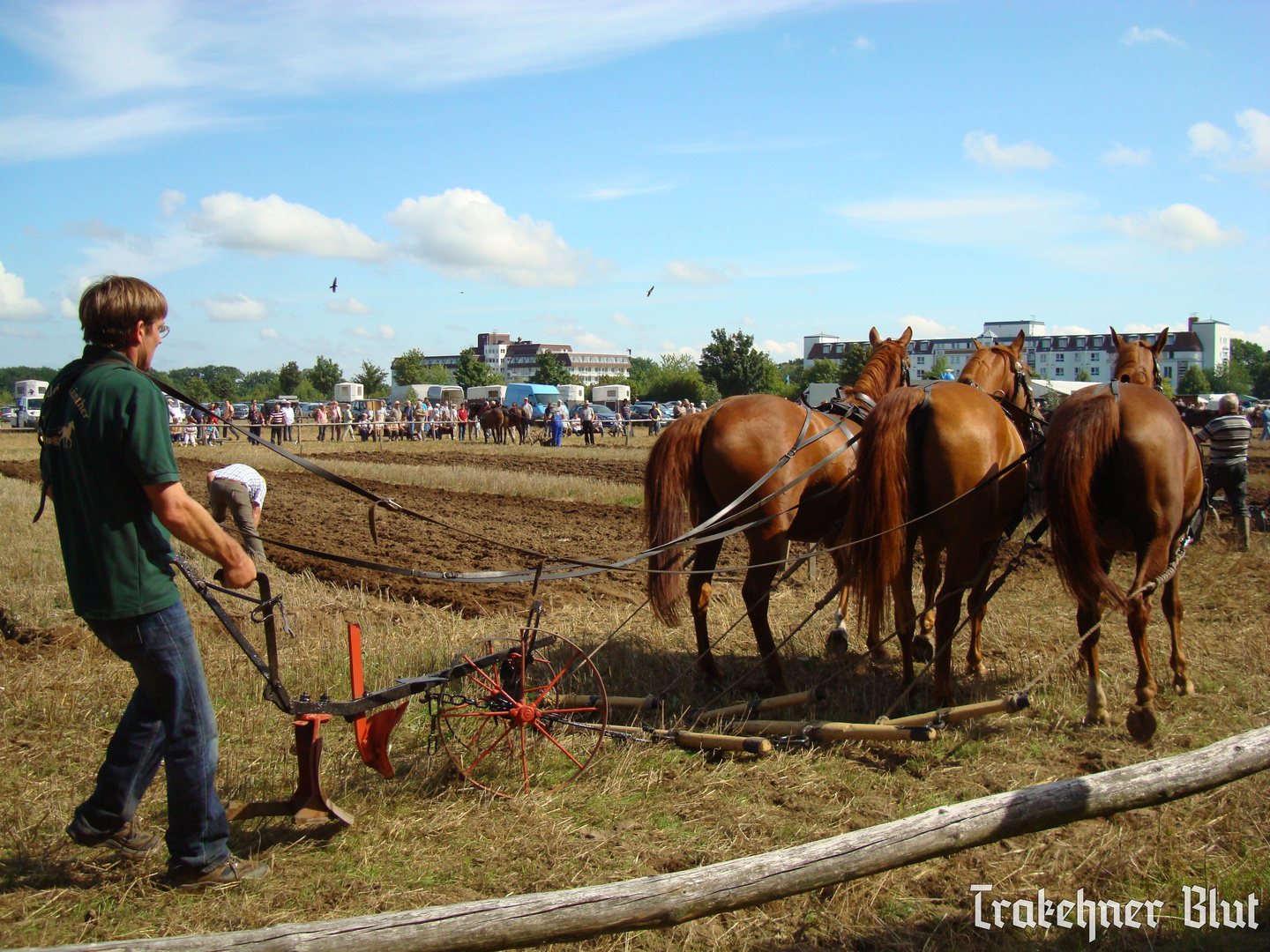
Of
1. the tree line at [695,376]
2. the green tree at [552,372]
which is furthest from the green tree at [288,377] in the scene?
the green tree at [552,372]

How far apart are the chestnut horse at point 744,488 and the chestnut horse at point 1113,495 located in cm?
132

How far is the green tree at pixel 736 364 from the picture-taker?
6962 centimetres

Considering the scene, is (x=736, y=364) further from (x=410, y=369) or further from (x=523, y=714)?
(x=523, y=714)

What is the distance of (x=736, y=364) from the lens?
69.6 metres

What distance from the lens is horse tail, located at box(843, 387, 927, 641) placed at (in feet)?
16.0

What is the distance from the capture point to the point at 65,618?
6.74m

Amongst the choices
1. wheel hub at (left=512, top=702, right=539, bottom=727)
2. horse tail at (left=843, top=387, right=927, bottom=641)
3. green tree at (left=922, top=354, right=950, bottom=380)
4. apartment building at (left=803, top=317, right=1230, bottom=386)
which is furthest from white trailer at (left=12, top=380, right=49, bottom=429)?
apartment building at (left=803, top=317, right=1230, bottom=386)

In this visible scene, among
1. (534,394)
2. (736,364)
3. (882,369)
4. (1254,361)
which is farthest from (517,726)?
(1254,361)

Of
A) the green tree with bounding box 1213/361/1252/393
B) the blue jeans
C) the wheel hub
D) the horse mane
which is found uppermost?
the green tree with bounding box 1213/361/1252/393

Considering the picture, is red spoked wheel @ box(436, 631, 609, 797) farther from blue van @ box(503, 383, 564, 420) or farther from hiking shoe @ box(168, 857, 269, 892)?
blue van @ box(503, 383, 564, 420)

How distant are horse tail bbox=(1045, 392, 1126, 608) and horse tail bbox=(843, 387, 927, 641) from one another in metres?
0.75

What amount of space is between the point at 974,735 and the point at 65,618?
6444mm

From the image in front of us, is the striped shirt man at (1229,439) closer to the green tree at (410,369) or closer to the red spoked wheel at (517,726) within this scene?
the red spoked wheel at (517,726)

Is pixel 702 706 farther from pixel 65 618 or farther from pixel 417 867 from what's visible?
pixel 65 618
